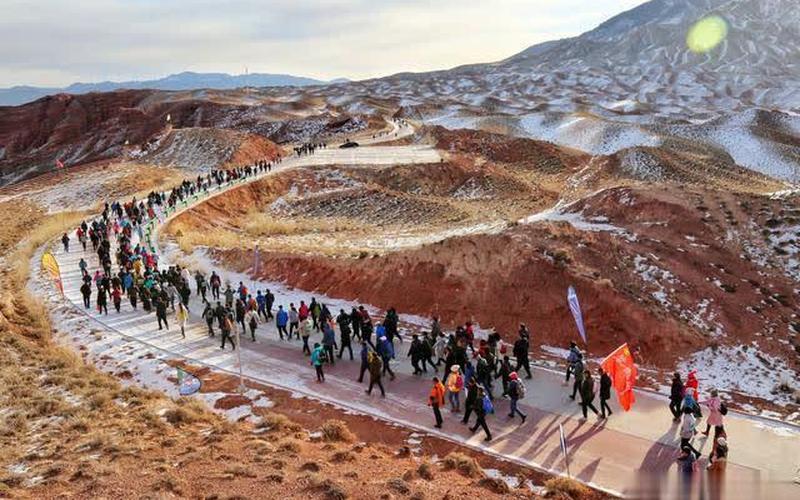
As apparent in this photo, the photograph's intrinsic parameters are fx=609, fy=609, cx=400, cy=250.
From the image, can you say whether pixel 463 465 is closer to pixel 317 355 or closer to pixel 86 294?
pixel 317 355

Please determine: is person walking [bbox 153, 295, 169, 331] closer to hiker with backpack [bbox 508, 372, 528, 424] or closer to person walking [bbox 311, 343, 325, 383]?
person walking [bbox 311, 343, 325, 383]

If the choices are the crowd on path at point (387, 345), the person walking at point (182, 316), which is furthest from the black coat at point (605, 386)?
the person walking at point (182, 316)

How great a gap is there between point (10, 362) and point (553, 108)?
11050 cm

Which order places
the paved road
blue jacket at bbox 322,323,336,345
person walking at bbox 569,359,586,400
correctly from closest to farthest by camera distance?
the paved road → person walking at bbox 569,359,586,400 → blue jacket at bbox 322,323,336,345

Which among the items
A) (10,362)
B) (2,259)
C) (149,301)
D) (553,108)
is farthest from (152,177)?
(553,108)

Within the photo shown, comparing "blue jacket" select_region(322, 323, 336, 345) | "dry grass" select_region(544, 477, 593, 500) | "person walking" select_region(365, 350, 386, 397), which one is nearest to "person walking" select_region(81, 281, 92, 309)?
"blue jacket" select_region(322, 323, 336, 345)

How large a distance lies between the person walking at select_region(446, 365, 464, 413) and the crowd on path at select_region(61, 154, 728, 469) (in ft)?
0.08

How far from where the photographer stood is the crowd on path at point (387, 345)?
44.3ft

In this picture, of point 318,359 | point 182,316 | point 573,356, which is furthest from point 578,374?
point 182,316

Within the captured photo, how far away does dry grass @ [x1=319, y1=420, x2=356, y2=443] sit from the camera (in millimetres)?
13438

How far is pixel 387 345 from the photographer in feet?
52.9

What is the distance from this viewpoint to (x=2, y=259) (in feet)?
108

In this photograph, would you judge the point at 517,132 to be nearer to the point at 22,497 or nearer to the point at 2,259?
the point at 2,259

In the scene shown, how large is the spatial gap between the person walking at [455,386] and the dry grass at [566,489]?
335 cm
